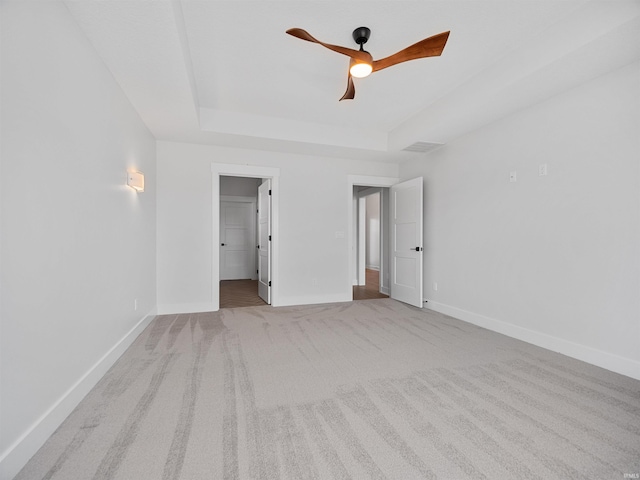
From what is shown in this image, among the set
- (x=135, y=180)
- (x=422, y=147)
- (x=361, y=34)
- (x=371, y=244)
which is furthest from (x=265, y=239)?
(x=371, y=244)

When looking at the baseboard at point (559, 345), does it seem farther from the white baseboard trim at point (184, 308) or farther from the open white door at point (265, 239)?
the white baseboard trim at point (184, 308)

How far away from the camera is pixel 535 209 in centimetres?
322

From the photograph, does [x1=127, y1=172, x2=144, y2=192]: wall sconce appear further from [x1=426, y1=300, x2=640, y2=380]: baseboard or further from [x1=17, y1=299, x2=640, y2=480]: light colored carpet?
[x1=426, y1=300, x2=640, y2=380]: baseboard

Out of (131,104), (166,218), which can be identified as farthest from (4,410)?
(166,218)

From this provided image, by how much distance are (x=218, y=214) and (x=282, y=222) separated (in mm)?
974

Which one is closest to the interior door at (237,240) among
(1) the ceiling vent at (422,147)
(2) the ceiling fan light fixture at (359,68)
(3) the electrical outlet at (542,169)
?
(1) the ceiling vent at (422,147)

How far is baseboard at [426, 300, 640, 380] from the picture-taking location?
248cm

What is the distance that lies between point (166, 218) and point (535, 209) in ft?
15.0

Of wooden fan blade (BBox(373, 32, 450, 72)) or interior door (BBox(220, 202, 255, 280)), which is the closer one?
wooden fan blade (BBox(373, 32, 450, 72))

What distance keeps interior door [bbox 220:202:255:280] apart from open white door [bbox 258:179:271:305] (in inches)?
101

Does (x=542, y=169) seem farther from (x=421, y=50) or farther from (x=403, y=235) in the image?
(x=403, y=235)

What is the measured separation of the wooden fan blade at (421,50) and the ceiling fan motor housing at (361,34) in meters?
0.24

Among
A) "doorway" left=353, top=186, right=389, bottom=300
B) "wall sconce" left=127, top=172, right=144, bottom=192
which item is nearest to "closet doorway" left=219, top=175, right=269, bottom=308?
"doorway" left=353, top=186, right=389, bottom=300

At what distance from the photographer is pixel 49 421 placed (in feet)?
5.51
